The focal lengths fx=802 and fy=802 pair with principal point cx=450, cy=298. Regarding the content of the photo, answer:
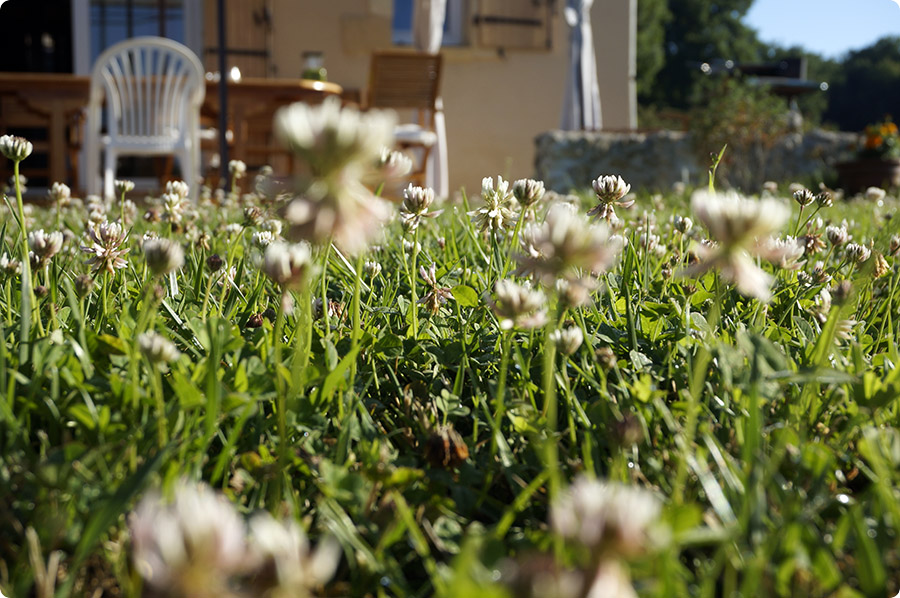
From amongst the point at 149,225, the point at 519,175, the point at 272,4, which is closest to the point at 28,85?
the point at 272,4

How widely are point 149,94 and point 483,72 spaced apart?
4.38 metres

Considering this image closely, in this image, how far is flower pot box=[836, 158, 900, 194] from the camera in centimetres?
691

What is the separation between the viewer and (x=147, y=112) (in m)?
5.44

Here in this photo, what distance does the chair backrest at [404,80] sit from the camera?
6270 mm

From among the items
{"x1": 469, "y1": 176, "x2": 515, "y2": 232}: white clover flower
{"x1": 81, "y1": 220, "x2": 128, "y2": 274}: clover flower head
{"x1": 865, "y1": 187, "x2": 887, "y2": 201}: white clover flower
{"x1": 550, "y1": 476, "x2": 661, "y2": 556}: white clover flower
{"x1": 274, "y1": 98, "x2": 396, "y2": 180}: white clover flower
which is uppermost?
{"x1": 274, "y1": 98, "x2": 396, "y2": 180}: white clover flower

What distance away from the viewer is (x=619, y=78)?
9227mm

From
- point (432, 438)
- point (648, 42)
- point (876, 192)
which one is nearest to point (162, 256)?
point (432, 438)

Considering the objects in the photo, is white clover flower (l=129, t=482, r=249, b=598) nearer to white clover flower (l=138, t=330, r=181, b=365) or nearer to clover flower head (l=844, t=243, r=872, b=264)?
white clover flower (l=138, t=330, r=181, b=365)

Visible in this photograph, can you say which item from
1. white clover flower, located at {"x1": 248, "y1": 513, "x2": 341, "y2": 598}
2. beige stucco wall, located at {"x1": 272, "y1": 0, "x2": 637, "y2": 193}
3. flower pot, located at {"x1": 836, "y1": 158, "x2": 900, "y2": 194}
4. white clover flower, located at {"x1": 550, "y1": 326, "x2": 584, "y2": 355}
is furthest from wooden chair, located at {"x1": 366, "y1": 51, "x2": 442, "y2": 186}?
white clover flower, located at {"x1": 248, "y1": 513, "x2": 341, "y2": 598}

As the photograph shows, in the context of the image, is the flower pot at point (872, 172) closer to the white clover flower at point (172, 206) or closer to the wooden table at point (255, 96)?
the wooden table at point (255, 96)

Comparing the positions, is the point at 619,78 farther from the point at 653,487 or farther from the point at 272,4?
the point at 653,487

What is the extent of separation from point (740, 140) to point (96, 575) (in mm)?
7546

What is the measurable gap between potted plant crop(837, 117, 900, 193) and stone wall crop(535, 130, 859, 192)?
0.59 m

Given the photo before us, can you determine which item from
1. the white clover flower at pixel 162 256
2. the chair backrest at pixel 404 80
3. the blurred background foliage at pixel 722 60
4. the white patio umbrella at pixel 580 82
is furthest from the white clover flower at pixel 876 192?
the blurred background foliage at pixel 722 60
